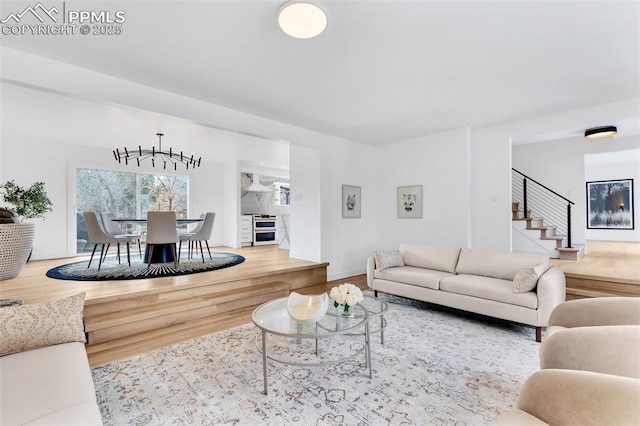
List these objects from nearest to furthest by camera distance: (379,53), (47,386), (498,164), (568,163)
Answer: (47,386)
(379,53)
(498,164)
(568,163)

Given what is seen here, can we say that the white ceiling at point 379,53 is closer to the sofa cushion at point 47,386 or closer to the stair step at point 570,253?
the sofa cushion at point 47,386

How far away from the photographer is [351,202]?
18.5ft

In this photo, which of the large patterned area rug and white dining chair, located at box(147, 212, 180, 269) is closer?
the large patterned area rug

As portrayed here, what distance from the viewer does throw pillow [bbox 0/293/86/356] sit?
156cm

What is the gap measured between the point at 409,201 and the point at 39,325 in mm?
5173

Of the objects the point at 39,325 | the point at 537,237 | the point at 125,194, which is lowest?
the point at 39,325

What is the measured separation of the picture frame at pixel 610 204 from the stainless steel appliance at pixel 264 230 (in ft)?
30.0

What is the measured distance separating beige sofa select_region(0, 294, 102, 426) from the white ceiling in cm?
204

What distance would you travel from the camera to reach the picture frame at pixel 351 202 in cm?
552

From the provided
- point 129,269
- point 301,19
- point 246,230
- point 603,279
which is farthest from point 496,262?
point 246,230

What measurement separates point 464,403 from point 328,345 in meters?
1.19

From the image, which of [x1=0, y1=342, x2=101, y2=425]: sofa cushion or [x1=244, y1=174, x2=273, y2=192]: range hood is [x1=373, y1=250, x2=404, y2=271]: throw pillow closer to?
[x1=0, y1=342, x2=101, y2=425]: sofa cushion

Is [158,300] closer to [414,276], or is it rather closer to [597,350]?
[414,276]

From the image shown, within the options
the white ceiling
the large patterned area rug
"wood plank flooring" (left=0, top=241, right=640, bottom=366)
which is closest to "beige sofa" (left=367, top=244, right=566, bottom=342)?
the large patterned area rug
